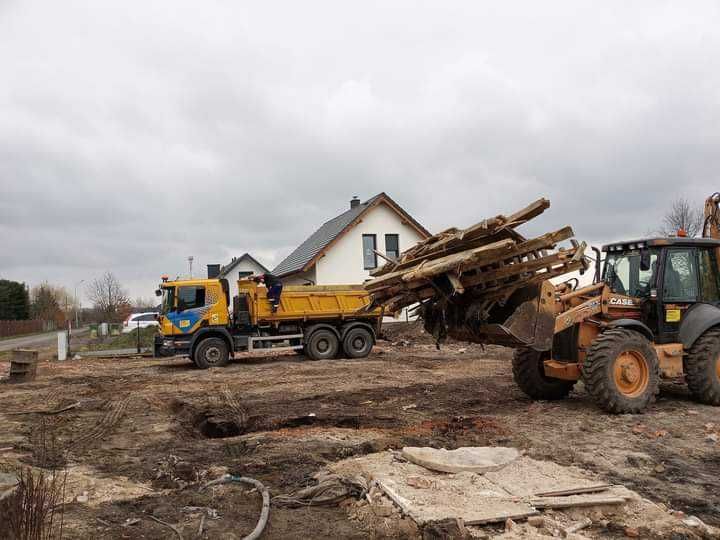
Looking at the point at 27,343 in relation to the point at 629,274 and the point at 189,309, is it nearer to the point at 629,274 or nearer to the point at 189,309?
Answer: the point at 189,309

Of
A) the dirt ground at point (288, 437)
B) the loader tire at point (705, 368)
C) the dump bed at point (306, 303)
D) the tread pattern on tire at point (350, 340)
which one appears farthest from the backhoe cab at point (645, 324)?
the tread pattern on tire at point (350, 340)

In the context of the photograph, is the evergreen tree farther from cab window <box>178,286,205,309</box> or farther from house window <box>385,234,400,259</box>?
cab window <box>178,286,205,309</box>

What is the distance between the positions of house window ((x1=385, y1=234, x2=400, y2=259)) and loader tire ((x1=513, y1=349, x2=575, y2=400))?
66.0ft

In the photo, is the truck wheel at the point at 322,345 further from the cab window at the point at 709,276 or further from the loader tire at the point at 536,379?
the cab window at the point at 709,276

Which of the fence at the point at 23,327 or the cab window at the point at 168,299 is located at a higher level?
the cab window at the point at 168,299

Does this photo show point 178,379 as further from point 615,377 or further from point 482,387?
point 615,377

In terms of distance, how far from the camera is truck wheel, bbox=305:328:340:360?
19.1 metres

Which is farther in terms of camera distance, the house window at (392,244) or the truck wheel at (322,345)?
the house window at (392,244)

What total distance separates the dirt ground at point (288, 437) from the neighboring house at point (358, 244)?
14.4 meters

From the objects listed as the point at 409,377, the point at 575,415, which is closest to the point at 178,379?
the point at 409,377

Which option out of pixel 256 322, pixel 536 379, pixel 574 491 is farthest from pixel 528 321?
pixel 256 322

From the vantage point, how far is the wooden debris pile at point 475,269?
7594 mm

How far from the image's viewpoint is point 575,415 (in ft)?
28.9

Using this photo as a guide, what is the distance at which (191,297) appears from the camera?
17734 mm
